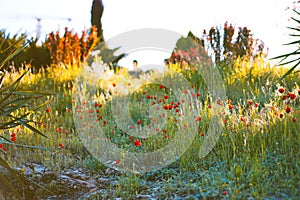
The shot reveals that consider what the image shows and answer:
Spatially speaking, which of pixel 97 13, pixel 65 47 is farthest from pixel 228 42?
pixel 97 13

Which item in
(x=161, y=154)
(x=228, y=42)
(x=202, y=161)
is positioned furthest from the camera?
(x=228, y=42)

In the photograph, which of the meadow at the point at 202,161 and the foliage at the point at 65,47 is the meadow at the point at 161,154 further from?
the foliage at the point at 65,47

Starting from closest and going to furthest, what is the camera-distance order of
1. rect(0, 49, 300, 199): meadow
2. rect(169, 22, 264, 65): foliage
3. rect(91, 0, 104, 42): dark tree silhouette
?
rect(0, 49, 300, 199): meadow < rect(169, 22, 264, 65): foliage < rect(91, 0, 104, 42): dark tree silhouette

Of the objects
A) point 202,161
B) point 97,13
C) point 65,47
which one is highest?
point 97,13

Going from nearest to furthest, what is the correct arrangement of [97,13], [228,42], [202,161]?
[202,161] → [228,42] → [97,13]

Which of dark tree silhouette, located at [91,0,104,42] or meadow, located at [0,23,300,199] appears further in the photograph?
dark tree silhouette, located at [91,0,104,42]

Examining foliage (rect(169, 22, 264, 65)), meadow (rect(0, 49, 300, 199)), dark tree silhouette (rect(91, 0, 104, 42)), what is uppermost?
dark tree silhouette (rect(91, 0, 104, 42))

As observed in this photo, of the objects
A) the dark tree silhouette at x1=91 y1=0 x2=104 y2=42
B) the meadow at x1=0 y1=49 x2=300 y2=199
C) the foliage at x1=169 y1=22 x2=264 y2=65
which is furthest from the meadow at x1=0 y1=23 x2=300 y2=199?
the dark tree silhouette at x1=91 y1=0 x2=104 y2=42

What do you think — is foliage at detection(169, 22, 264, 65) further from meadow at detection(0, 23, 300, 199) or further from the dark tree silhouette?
the dark tree silhouette

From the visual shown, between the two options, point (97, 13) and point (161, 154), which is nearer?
point (161, 154)

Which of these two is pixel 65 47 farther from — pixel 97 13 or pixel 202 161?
pixel 202 161

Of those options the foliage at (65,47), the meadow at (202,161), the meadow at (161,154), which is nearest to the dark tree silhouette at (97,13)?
the foliage at (65,47)

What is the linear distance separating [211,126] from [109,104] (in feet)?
9.99

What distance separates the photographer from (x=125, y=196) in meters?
3.67
